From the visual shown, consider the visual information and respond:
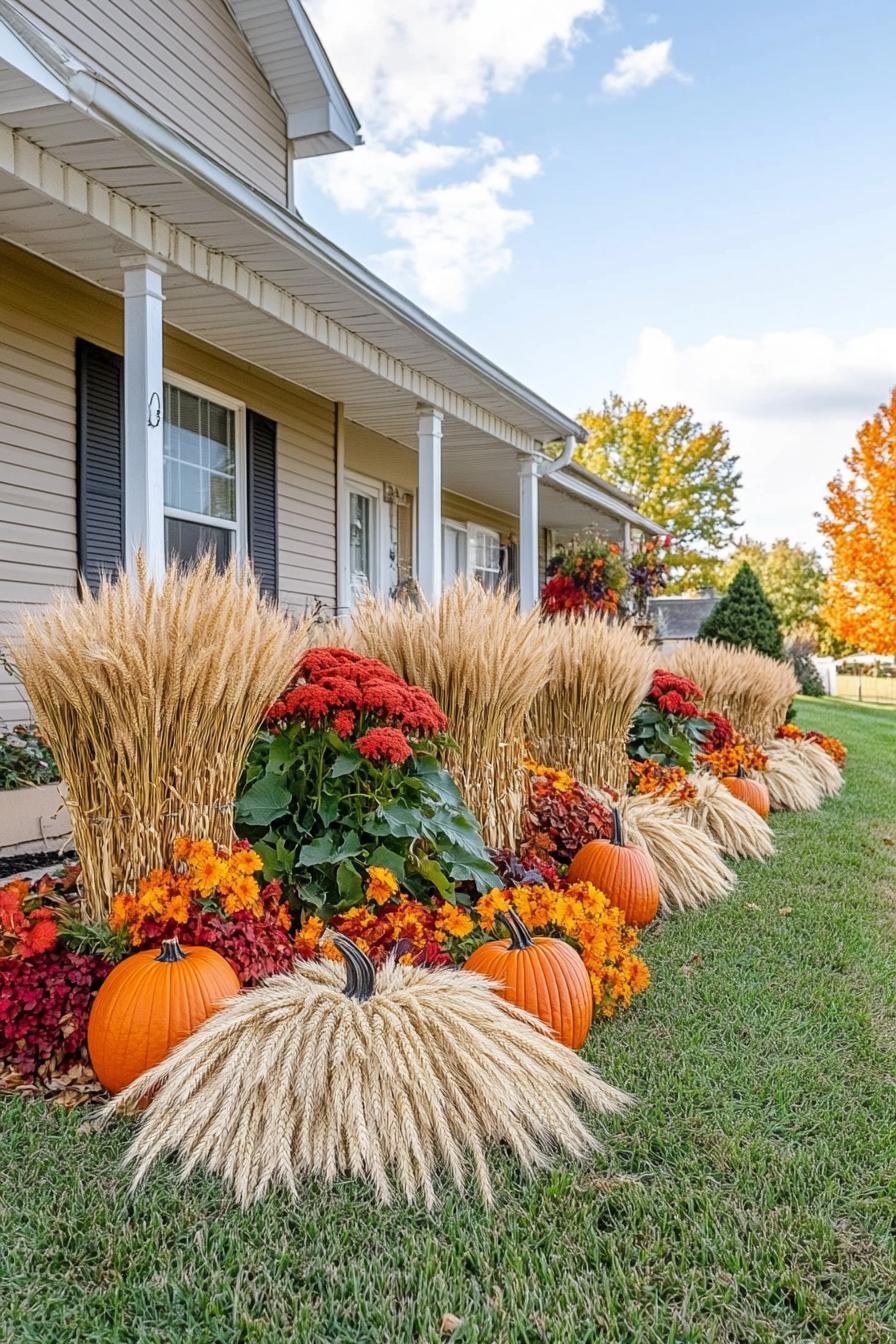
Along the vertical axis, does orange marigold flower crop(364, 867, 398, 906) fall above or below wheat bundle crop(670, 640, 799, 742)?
below

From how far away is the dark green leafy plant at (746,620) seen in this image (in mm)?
9602

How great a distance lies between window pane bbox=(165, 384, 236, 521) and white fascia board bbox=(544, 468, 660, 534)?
4059 millimetres

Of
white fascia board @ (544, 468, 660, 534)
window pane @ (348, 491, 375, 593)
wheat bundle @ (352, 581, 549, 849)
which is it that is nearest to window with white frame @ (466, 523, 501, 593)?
white fascia board @ (544, 468, 660, 534)

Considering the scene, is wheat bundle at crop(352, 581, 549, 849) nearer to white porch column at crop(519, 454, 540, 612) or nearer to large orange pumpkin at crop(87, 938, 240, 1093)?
large orange pumpkin at crop(87, 938, 240, 1093)

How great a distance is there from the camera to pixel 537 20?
1009 cm

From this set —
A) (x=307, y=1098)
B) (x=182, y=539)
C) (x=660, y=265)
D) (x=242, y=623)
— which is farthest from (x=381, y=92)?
(x=307, y=1098)

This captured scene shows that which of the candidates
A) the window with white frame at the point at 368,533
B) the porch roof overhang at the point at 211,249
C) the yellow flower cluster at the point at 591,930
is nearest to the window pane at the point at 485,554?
the window with white frame at the point at 368,533

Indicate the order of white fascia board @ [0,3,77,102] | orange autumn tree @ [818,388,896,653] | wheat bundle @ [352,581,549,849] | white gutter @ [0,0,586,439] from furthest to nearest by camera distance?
1. orange autumn tree @ [818,388,896,653]
2. wheat bundle @ [352,581,549,849]
3. white gutter @ [0,0,586,439]
4. white fascia board @ [0,3,77,102]

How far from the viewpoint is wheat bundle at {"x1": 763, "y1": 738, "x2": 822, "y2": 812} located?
5.93m

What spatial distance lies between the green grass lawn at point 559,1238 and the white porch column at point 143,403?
2.59 metres

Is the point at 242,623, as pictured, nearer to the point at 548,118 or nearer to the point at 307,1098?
the point at 307,1098

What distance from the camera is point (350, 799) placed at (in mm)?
2727

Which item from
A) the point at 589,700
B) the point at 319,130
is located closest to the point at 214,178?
the point at 589,700

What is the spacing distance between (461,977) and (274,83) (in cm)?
687
